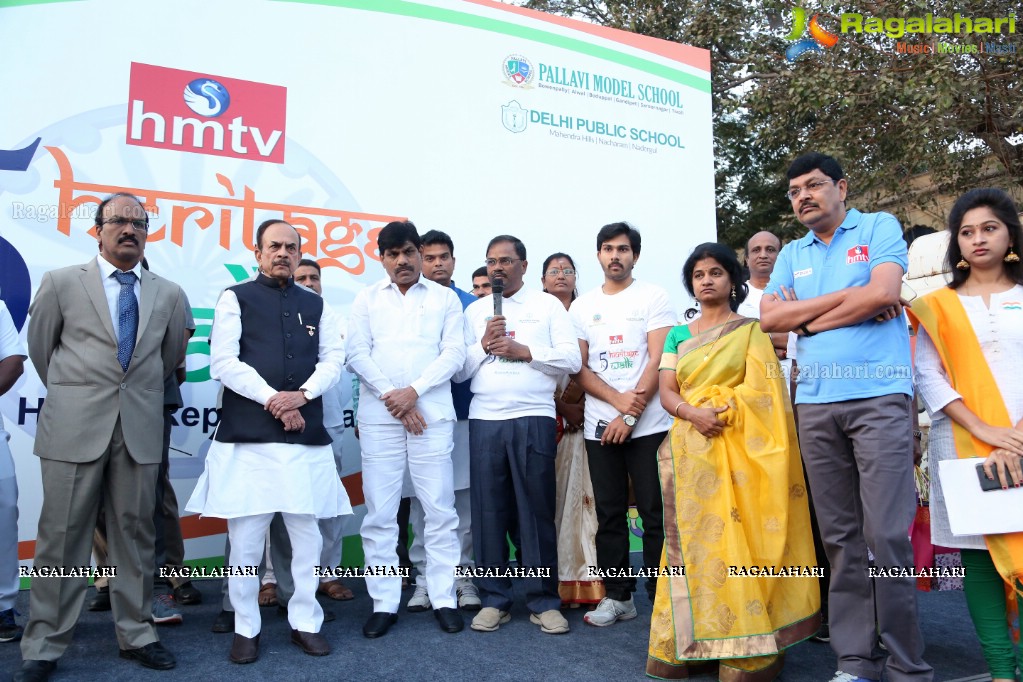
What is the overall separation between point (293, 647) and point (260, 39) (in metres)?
3.31

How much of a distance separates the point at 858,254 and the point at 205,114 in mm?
3449

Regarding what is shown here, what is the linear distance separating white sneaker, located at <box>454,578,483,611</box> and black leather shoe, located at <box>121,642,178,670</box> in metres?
1.27

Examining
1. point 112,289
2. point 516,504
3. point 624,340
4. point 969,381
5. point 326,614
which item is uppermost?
point 112,289

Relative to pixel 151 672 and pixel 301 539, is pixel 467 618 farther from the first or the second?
pixel 151 672

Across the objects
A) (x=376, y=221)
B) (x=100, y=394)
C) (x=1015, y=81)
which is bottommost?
(x=100, y=394)

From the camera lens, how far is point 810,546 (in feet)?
9.52

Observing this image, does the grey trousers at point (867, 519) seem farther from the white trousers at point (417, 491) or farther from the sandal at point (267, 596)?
the sandal at point (267, 596)

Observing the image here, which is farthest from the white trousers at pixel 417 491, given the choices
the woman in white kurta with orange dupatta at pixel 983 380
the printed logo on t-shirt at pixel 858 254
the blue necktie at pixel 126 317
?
the woman in white kurta with orange dupatta at pixel 983 380

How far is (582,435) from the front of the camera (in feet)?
13.1

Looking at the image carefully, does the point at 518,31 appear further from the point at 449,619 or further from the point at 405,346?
the point at 449,619

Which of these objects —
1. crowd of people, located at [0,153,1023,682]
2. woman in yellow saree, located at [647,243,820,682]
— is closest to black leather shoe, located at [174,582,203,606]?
crowd of people, located at [0,153,1023,682]

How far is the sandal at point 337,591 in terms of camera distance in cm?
400

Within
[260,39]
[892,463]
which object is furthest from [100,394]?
[892,463]

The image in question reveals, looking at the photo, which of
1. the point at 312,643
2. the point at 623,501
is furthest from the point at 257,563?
the point at 623,501
